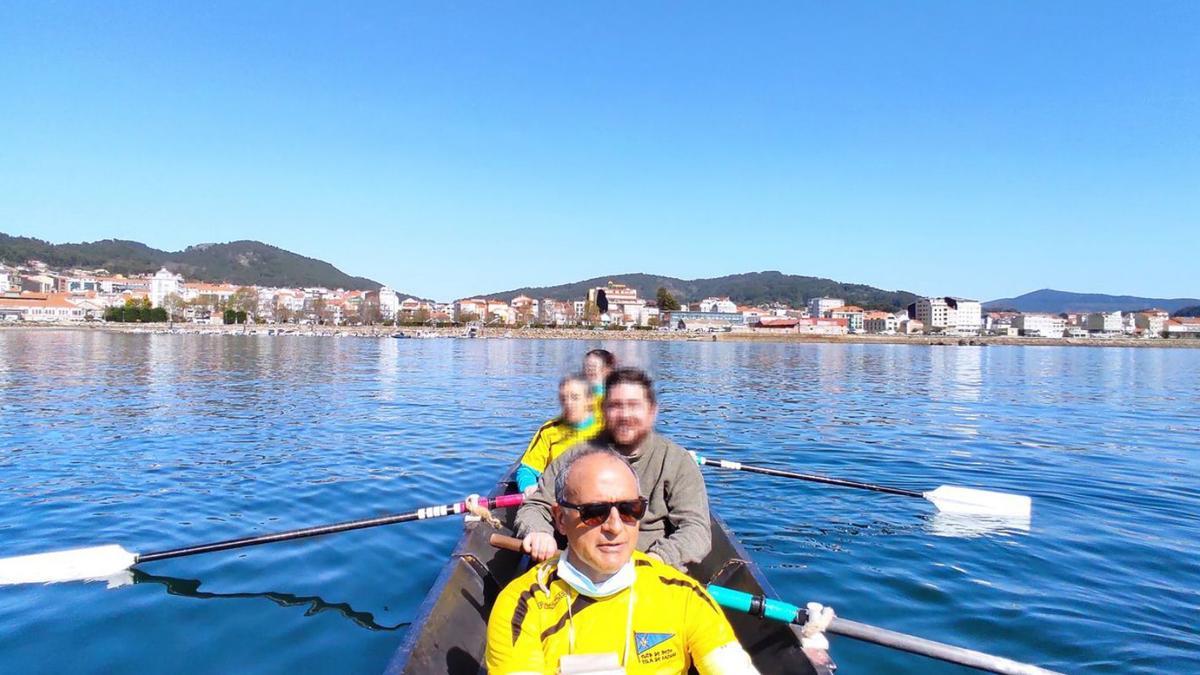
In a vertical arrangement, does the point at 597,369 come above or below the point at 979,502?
above

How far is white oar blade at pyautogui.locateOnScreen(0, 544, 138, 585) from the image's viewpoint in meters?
6.03

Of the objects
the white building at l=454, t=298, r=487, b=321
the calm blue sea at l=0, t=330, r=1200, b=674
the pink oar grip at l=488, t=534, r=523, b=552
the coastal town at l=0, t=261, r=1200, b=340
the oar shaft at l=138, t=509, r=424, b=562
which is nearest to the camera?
the pink oar grip at l=488, t=534, r=523, b=552

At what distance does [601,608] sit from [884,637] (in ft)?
6.95

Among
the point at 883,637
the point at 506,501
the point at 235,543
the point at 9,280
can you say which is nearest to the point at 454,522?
the point at 506,501

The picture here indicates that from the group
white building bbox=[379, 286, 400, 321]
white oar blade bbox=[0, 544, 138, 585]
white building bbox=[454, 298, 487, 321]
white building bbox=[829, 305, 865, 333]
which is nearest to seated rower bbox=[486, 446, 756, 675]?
white oar blade bbox=[0, 544, 138, 585]

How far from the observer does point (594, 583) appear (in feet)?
7.91

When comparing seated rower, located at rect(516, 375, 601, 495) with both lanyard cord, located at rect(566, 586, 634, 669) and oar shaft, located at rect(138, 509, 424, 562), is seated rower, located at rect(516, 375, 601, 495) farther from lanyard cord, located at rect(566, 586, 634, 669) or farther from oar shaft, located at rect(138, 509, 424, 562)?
lanyard cord, located at rect(566, 586, 634, 669)

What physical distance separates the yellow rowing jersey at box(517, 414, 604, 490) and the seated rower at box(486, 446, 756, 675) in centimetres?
366

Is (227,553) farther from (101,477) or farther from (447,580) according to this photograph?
(101,477)

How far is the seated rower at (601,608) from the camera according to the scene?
234 centimetres

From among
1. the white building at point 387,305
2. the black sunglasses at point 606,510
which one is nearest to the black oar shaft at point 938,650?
the black sunglasses at point 606,510

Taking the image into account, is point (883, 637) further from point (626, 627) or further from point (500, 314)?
point (500, 314)

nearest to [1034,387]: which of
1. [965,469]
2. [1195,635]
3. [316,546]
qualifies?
[965,469]

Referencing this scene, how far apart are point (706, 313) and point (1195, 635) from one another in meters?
179
